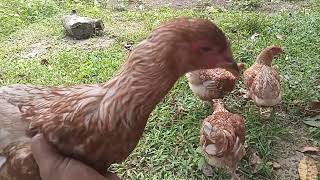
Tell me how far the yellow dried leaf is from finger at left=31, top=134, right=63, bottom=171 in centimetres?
238

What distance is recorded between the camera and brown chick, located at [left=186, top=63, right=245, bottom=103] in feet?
16.6

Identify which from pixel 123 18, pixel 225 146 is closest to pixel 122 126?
pixel 225 146

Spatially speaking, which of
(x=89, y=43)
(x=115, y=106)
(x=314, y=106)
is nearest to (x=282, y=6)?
(x=89, y=43)

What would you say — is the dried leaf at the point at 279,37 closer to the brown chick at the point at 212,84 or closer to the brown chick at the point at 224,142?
the brown chick at the point at 212,84

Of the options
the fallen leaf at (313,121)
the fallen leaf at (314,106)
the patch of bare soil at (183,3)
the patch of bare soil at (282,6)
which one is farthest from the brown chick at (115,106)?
the patch of bare soil at (183,3)

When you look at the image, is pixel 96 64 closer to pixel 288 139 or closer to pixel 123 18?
pixel 123 18

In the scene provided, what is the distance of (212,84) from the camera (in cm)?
508

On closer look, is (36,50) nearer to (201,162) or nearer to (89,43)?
(89,43)

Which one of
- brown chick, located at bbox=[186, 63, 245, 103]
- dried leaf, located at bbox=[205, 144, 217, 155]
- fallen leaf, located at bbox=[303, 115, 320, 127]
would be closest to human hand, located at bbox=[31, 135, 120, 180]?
dried leaf, located at bbox=[205, 144, 217, 155]

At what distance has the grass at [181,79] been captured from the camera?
15.2 feet

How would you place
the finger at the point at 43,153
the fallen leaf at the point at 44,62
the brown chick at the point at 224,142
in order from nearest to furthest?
the finger at the point at 43,153
the brown chick at the point at 224,142
the fallen leaf at the point at 44,62

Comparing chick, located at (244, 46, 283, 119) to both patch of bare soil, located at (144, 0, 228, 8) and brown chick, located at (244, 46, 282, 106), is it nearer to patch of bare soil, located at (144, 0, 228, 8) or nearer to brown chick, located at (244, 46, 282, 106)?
brown chick, located at (244, 46, 282, 106)

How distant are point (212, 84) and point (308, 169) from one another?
1.24m

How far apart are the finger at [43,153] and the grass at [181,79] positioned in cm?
175
